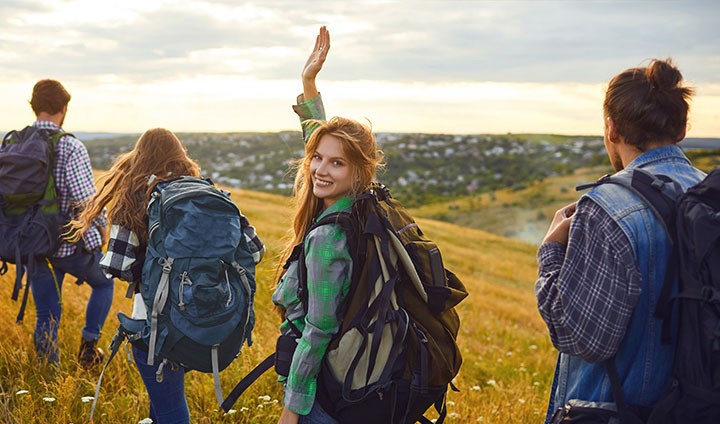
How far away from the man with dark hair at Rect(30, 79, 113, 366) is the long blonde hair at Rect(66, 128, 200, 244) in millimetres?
1553

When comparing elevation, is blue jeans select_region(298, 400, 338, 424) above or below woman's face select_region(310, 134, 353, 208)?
below

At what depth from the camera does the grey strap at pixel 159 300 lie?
3.80 metres

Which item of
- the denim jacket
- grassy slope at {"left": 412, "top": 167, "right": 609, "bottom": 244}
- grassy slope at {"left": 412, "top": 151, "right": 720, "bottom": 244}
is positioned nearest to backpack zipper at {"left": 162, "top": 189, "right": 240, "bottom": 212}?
the denim jacket

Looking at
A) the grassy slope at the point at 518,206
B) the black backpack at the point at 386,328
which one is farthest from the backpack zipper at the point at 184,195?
the grassy slope at the point at 518,206

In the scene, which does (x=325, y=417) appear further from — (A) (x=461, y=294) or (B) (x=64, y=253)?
(B) (x=64, y=253)

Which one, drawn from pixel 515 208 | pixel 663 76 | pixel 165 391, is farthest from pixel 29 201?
pixel 515 208

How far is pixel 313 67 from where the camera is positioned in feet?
13.7

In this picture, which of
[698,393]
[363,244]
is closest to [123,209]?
[363,244]

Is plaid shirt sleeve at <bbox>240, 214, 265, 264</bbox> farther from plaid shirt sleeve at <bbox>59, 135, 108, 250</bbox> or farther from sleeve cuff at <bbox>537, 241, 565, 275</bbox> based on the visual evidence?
plaid shirt sleeve at <bbox>59, 135, 108, 250</bbox>

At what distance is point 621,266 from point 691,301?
304mm

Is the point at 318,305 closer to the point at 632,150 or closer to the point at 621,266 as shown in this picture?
the point at 621,266

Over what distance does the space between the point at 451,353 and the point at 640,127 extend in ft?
4.59

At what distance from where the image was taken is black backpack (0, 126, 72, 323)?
582cm

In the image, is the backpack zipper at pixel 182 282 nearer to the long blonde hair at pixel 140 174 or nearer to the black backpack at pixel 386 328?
the long blonde hair at pixel 140 174
